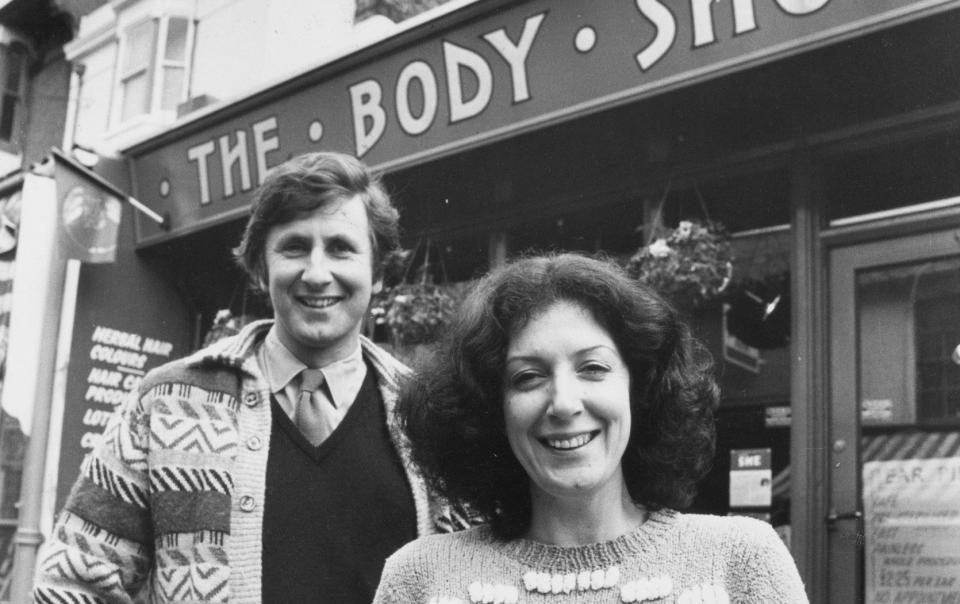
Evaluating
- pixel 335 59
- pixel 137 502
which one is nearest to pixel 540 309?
pixel 137 502

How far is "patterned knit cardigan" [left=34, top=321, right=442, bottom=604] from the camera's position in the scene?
2.26 m

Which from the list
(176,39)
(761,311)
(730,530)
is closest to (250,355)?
(730,530)

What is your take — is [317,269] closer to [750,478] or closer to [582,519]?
[582,519]

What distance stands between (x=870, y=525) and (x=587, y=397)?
305 centimetres

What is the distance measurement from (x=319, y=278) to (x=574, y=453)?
860 millimetres

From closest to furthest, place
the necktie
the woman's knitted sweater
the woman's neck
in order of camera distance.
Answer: the woman's knitted sweater, the woman's neck, the necktie

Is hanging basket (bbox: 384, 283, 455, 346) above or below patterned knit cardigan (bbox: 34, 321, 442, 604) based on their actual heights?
above

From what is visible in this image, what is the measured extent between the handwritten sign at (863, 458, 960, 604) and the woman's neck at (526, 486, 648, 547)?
2.80 meters

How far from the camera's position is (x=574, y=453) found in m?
1.79

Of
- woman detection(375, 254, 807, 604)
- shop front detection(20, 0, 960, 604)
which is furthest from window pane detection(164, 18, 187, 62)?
woman detection(375, 254, 807, 604)

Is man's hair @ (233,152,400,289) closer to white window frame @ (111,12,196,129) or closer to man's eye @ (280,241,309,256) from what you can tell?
man's eye @ (280,241,309,256)

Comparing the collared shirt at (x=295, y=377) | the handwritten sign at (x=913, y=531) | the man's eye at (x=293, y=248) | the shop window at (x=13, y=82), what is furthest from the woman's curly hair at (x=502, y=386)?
the shop window at (x=13, y=82)

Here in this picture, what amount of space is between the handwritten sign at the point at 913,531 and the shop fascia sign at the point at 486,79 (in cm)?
173

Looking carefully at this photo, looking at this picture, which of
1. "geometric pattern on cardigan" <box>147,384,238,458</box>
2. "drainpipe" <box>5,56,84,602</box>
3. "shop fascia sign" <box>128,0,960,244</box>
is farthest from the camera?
"drainpipe" <box>5,56,84,602</box>
